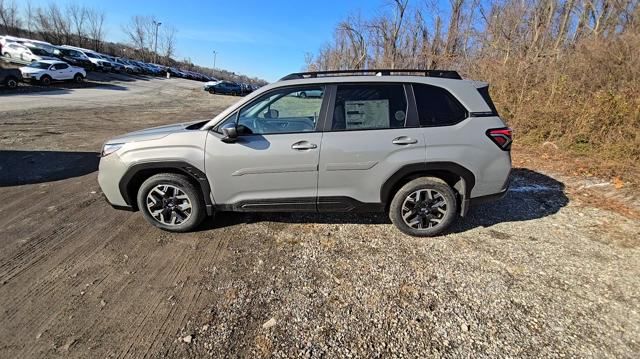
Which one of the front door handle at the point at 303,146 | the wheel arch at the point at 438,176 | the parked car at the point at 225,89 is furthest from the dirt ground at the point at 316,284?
the parked car at the point at 225,89

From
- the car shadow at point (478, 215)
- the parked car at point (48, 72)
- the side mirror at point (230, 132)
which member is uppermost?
the parked car at point (48, 72)

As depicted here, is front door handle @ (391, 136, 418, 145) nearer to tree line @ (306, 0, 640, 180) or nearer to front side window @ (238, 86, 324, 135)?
front side window @ (238, 86, 324, 135)

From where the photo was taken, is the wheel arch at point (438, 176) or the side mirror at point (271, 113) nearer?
the wheel arch at point (438, 176)

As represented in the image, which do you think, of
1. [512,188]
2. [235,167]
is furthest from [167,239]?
[512,188]

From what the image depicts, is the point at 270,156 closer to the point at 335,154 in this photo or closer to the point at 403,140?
the point at 335,154

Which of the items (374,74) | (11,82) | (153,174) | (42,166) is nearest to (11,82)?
(11,82)

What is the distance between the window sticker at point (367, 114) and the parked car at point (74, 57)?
3865 centimetres

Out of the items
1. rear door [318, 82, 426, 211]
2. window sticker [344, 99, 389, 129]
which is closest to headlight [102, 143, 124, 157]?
rear door [318, 82, 426, 211]

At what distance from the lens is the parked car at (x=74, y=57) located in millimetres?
31630

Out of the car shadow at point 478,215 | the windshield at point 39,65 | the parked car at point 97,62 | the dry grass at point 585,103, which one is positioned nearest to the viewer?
the car shadow at point 478,215

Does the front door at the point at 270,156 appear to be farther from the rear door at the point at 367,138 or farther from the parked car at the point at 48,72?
the parked car at the point at 48,72

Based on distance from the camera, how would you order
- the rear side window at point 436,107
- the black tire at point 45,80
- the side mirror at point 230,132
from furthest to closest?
the black tire at point 45,80 → the rear side window at point 436,107 → the side mirror at point 230,132

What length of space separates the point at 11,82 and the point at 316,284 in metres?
25.6

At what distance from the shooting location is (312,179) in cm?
358
